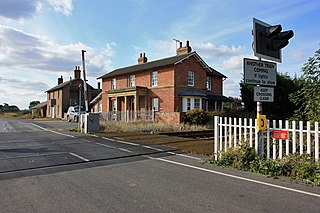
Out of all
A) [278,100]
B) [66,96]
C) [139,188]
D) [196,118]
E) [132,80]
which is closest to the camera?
[139,188]

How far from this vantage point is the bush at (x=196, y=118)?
2600 centimetres

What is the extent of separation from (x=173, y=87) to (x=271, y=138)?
22.8 m

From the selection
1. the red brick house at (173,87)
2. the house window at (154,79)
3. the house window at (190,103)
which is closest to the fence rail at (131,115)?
the red brick house at (173,87)

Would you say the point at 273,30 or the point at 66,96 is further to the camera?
the point at 66,96

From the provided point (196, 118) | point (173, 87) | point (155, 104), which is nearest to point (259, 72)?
point (196, 118)

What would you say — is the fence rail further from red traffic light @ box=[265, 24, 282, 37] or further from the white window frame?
red traffic light @ box=[265, 24, 282, 37]

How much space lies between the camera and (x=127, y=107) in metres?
35.6

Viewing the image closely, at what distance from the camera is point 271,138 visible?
8031 mm

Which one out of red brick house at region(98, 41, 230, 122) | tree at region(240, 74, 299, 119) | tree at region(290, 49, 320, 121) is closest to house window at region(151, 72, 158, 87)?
red brick house at region(98, 41, 230, 122)

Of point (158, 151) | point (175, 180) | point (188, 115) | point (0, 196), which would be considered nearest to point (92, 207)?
point (0, 196)

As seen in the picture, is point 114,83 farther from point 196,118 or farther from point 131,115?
point 196,118

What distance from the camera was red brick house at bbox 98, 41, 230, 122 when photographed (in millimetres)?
30953

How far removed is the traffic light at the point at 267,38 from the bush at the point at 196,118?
18091 mm

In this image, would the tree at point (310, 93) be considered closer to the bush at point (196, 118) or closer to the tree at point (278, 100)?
the bush at point (196, 118)
